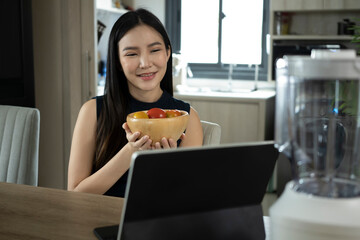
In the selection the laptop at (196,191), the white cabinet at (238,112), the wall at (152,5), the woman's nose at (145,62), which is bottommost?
the white cabinet at (238,112)

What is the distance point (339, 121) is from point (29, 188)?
86 cm

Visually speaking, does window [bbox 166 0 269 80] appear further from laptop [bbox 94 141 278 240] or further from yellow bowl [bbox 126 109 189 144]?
laptop [bbox 94 141 278 240]

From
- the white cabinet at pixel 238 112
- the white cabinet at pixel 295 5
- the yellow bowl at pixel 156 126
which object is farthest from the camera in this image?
the white cabinet at pixel 295 5

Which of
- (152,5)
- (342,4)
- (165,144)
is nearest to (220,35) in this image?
(152,5)

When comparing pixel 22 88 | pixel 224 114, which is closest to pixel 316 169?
pixel 22 88

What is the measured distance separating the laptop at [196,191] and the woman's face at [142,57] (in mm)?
722

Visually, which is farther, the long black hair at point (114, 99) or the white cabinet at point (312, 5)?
the white cabinet at point (312, 5)

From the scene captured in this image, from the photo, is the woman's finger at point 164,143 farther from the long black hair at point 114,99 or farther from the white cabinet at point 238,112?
the white cabinet at point 238,112

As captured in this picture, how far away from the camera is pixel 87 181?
144cm

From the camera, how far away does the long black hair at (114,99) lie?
59.9 inches

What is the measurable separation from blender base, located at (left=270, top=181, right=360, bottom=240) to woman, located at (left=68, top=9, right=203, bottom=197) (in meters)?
0.87

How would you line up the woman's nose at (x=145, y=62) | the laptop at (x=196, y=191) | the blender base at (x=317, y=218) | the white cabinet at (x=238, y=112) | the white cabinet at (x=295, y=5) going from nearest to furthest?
the blender base at (x=317, y=218) → the laptop at (x=196, y=191) → the woman's nose at (x=145, y=62) → the white cabinet at (x=238, y=112) → the white cabinet at (x=295, y=5)

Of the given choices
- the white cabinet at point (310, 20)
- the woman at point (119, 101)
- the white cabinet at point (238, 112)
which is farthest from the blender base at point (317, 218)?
the white cabinet at point (310, 20)

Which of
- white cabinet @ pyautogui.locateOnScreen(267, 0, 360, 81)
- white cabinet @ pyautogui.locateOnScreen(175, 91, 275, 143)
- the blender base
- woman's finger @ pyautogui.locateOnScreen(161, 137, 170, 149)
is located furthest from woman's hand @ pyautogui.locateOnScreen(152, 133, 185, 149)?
white cabinet @ pyautogui.locateOnScreen(267, 0, 360, 81)
